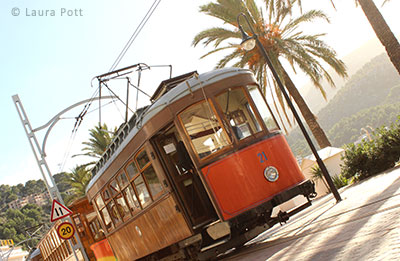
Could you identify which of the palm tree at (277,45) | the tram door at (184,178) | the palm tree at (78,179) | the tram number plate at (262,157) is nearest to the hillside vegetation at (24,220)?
the palm tree at (78,179)

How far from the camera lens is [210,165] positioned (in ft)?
24.3

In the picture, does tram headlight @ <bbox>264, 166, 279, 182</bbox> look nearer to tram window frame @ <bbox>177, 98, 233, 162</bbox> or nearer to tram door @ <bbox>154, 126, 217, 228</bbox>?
tram window frame @ <bbox>177, 98, 233, 162</bbox>

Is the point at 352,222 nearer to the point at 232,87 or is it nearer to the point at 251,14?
the point at 232,87

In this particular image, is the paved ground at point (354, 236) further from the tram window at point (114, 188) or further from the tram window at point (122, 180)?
the tram window at point (114, 188)

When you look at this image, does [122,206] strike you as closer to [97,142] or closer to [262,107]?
[262,107]

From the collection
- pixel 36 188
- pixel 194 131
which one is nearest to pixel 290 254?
pixel 194 131

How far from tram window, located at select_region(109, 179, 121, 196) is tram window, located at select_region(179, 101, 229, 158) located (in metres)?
3.16

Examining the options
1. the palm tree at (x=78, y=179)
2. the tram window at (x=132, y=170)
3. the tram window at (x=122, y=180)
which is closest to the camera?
the tram window at (x=132, y=170)

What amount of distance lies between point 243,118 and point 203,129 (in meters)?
0.72

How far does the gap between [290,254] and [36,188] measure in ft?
566

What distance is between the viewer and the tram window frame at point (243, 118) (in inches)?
297

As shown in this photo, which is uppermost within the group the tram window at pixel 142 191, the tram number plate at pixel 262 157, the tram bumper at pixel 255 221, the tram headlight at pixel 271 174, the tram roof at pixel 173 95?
the tram roof at pixel 173 95

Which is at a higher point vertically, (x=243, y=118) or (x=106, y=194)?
(x=106, y=194)

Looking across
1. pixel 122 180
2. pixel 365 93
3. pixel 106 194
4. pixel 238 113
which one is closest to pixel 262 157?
pixel 238 113
